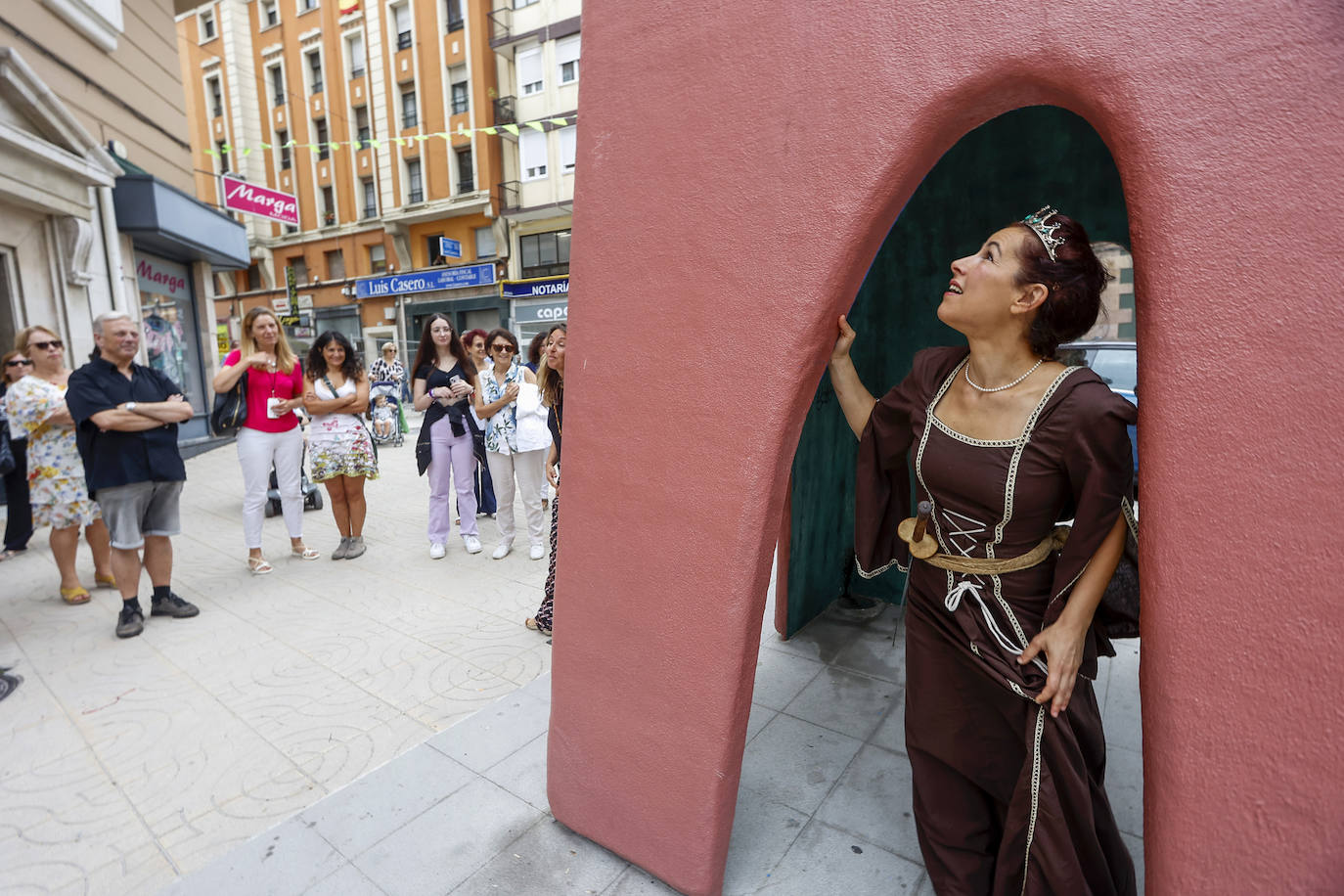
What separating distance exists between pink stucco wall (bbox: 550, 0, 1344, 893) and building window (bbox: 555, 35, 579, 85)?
1930cm

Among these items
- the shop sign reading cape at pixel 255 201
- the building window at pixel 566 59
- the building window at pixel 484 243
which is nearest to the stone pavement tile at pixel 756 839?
the shop sign reading cape at pixel 255 201

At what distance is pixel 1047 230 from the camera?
5.45ft

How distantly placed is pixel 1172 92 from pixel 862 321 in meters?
2.42

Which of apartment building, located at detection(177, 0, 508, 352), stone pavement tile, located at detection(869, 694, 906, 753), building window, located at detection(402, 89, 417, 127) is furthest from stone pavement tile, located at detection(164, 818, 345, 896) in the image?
building window, located at detection(402, 89, 417, 127)

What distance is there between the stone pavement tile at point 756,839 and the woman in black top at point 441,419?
153 inches

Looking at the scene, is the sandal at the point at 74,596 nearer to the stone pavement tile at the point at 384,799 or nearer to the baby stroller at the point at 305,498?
the baby stroller at the point at 305,498

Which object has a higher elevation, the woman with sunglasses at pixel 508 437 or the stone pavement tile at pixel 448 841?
the woman with sunglasses at pixel 508 437

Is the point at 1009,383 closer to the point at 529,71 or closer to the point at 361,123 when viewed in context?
the point at 529,71


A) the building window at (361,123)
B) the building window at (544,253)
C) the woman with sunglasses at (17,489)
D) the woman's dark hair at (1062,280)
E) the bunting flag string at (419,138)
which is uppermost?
the building window at (361,123)

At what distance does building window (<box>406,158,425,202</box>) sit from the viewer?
21641 mm

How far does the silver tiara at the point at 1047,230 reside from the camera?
164cm

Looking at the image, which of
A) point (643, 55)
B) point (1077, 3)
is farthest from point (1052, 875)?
point (643, 55)

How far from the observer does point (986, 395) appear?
5.84ft

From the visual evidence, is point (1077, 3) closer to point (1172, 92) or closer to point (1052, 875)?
point (1172, 92)
